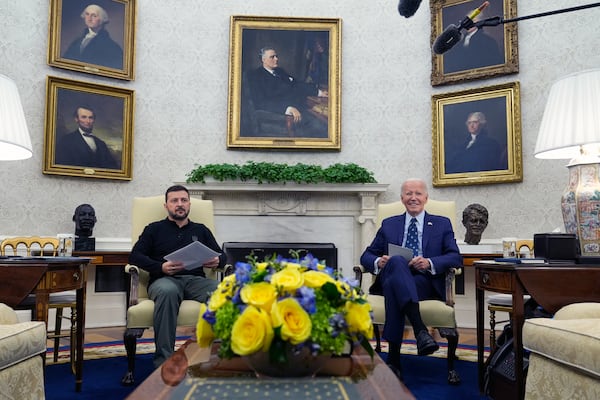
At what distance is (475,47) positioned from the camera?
602cm

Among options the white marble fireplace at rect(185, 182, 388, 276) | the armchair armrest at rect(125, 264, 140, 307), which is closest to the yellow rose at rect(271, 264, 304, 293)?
the armchair armrest at rect(125, 264, 140, 307)

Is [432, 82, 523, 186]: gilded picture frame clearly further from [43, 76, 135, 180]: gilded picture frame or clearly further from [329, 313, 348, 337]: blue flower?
[329, 313, 348, 337]: blue flower

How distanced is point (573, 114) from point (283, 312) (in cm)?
251

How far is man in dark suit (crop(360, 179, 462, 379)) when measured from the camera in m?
3.18

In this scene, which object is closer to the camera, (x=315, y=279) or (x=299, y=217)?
(x=315, y=279)

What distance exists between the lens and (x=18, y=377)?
7.09 ft

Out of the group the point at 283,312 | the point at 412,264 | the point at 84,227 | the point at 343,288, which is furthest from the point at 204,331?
the point at 84,227

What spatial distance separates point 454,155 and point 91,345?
4.51m

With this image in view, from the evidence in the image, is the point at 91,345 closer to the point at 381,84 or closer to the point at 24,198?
the point at 24,198

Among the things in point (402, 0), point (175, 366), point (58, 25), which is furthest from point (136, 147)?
point (175, 366)

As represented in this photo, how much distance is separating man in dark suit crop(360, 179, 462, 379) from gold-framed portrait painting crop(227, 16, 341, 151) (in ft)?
8.53

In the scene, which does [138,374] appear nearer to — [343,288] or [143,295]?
[143,295]

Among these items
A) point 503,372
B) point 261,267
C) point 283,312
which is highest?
point 261,267

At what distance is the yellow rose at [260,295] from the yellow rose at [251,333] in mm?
26
